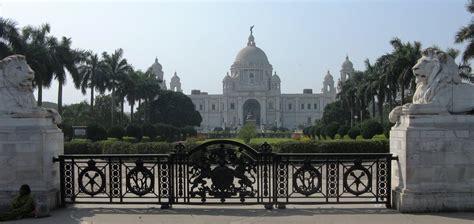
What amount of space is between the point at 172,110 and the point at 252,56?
213ft

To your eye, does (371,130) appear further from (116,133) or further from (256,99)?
(256,99)

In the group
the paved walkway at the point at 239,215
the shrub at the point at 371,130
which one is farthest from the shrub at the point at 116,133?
the paved walkway at the point at 239,215

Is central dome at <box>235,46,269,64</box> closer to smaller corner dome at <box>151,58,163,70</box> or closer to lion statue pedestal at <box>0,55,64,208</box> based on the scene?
smaller corner dome at <box>151,58,163,70</box>

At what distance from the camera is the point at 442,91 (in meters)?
8.51

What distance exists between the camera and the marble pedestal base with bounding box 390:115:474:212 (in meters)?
8.38

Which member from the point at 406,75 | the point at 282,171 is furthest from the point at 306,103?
the point at 282,171

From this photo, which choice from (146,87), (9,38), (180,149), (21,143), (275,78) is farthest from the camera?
(275,78)

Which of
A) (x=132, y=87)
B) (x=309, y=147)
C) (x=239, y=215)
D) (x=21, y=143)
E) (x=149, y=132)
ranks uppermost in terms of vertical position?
(x=132, y=87)

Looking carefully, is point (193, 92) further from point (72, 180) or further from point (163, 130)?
point (72, 180)

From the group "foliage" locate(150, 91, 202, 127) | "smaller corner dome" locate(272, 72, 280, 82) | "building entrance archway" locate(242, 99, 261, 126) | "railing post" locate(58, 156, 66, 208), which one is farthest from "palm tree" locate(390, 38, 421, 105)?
"smaller corner dome" locate(272, 72, 280, 82)

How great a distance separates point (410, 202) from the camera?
330 inches

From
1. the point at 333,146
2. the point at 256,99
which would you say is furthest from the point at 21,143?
the point at 256,99

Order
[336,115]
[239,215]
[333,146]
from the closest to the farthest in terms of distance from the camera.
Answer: [239,215], [333,146], [336,115]

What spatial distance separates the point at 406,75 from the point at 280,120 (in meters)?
100.0
